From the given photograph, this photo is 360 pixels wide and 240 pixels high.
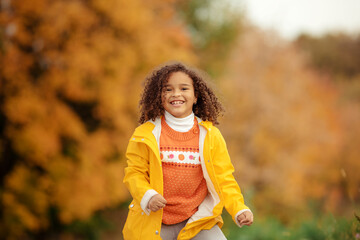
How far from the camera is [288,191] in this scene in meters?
15.9

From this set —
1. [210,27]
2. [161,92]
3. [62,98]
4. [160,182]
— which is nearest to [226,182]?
[160,182]

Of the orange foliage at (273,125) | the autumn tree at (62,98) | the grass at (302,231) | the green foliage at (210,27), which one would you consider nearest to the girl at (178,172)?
the grass at (302,231)

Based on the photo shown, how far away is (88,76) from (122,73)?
37.9 inches

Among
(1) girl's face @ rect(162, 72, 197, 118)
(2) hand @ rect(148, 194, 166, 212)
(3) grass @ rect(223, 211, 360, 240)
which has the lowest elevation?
(3) grass @ rect(223, 211, 360, 240)

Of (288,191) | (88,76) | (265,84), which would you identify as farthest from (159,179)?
(265,84)

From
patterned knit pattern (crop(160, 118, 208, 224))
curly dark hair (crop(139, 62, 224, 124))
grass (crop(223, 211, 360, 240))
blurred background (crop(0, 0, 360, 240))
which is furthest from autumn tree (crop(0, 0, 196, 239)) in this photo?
patterned knit pattern (crop(160, 118, 208, 224))

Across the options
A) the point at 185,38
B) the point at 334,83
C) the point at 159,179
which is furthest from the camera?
the point at 334,83

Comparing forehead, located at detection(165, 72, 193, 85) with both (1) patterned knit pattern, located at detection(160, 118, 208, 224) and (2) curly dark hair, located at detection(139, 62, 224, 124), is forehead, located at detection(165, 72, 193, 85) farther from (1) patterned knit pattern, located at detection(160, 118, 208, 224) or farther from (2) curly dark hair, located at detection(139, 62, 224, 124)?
(1) patterned knit pattern, located at detection(160, 118, 208, 224)

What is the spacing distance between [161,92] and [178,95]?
0.14 metres

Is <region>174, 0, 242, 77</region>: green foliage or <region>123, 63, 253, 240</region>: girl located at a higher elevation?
<region>174, 0, 242, 77</region>: green foliage

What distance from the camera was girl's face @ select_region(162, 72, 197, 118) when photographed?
2357 mm

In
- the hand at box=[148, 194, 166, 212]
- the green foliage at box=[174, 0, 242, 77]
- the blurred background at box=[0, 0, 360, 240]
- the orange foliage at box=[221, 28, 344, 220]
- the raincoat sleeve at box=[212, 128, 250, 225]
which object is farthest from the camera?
the orange foliage at box=[221, 28, 344, 220]

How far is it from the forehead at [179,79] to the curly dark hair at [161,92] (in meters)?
0.02

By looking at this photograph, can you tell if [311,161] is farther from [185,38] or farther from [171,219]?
[171,219]
